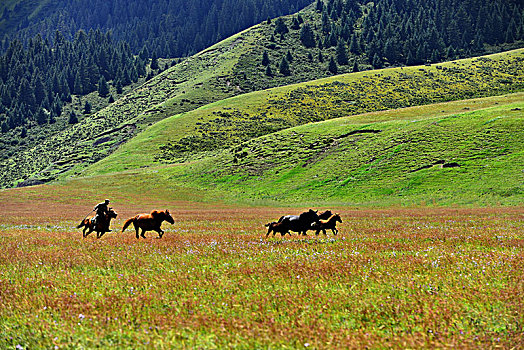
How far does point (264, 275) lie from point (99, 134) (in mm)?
154923

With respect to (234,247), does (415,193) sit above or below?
below

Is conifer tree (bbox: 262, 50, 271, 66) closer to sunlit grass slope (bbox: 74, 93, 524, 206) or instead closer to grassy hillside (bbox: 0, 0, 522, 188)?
grassy hillside (bbox: 0, 0, 522, 188)

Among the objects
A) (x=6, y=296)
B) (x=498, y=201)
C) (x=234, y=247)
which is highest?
(x=6, y=296)

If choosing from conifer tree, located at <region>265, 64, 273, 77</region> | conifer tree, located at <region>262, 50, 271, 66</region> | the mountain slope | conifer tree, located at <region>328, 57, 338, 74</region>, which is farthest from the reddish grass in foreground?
conifer tree, located at <region>262, 50, 271, 66</region>

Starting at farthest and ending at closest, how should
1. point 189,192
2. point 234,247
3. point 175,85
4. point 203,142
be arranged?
point 175,85, point 203,142, point 189,192, point 234,247

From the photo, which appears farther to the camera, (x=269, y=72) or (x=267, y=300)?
(x=269, y=72)

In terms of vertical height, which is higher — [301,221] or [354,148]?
[354,148]

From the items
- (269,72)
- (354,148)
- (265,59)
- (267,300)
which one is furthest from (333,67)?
(267,300)

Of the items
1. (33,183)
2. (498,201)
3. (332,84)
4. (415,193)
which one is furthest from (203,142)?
(498,201)

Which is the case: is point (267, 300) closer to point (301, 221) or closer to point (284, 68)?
point (301, 221)

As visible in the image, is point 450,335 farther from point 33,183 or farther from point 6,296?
point 33,183

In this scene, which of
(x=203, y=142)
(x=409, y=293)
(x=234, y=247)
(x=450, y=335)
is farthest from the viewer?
(x=203, y=142)

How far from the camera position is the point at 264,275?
317 inches

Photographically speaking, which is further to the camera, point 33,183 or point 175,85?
point 175,85
